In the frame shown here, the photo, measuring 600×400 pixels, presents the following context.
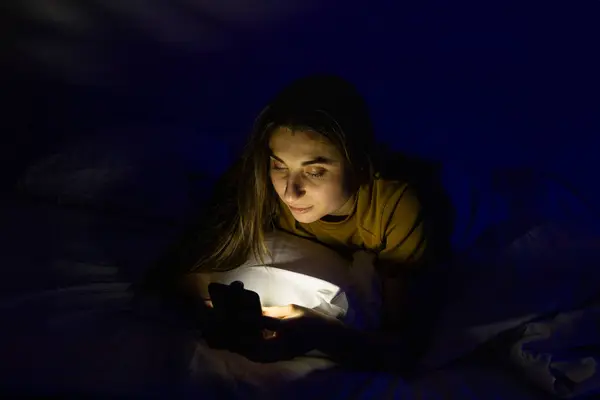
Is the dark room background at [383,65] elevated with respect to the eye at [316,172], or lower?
elevated

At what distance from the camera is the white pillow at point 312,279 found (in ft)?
3.33

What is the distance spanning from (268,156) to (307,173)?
8cm

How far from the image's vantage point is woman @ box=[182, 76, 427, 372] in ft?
3.17

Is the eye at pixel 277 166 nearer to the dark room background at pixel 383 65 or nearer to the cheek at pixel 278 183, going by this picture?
the cheek at pixel 278 183

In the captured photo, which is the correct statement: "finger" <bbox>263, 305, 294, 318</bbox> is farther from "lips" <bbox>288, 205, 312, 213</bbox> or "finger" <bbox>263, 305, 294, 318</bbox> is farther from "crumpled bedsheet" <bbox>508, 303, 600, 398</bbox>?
→ "crumpled bedsheet" <bbox>508, 303, 600, 398</bbox>

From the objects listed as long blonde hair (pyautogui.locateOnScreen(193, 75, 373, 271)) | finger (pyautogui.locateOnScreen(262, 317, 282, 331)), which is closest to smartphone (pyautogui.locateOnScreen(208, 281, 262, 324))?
finger (pyautogui.locateOnScreen(262, 317, 282, 331))

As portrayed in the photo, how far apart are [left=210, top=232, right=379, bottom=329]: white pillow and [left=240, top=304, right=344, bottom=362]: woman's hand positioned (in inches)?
1.4

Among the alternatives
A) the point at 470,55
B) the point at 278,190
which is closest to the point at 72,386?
the point at 278,190

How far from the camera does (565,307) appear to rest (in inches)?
38.5

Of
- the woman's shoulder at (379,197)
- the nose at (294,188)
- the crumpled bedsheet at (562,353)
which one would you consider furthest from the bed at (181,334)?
the nose at (294,188)

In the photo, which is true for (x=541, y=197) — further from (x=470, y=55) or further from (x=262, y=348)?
(x=262, y=348)

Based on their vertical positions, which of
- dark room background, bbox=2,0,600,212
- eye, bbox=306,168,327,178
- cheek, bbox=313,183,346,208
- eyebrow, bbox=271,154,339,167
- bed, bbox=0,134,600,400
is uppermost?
dark room background, bbox=2,0,600,212

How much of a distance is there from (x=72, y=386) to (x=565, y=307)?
2.44 ft

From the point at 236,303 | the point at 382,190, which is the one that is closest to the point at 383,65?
the point at 382,190
